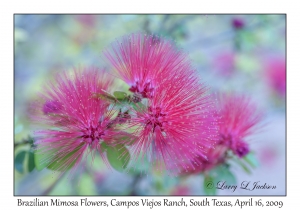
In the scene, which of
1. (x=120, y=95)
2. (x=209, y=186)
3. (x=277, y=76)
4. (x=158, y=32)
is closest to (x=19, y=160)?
(x=120, y=95)

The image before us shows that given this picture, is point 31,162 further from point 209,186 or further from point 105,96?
point 209,186

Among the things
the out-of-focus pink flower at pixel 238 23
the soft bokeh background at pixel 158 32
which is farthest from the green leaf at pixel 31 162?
the out-of-focus pink flower at pixel 238 23

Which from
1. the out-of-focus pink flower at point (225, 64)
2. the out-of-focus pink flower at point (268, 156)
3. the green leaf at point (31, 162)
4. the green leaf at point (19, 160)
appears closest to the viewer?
the green leaf at point (31, 162)

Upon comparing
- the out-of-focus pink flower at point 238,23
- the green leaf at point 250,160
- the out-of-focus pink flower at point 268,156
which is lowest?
the out-of-focus pink flower at point 268,156

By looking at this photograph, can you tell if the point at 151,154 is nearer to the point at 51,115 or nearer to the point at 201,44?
the point at 51,115

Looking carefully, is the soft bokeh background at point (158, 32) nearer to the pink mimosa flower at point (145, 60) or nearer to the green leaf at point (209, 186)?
the green leaf at point (209, 186)
